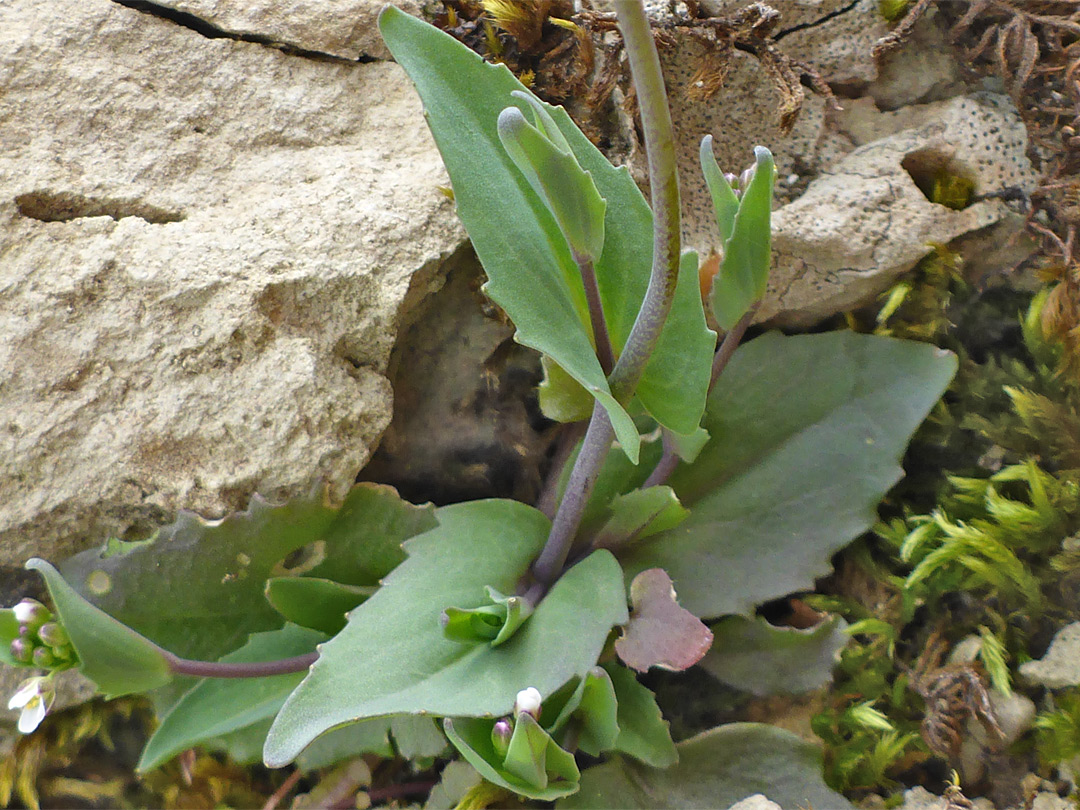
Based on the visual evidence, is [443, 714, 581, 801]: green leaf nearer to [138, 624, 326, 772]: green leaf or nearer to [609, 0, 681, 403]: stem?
[138, 624, 326, 772]: green leaf

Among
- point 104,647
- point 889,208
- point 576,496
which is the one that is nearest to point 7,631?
point 104,647

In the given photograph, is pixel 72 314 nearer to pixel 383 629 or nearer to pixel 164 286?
pixel 164 286

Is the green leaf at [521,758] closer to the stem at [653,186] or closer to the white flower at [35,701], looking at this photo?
the stem at [653,186]

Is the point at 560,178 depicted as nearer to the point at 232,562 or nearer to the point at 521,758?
the point at 521,758

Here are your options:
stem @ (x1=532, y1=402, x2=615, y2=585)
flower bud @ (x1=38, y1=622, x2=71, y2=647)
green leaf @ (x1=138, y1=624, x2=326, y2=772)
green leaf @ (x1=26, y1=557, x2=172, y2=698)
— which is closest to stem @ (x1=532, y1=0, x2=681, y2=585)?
stem @ (x1=532, y1=402, x2=615, y2=585)

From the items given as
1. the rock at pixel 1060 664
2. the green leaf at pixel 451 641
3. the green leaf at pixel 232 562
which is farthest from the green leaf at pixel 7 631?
the rock at pixel 1060 664

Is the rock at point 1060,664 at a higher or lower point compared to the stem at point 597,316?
lower

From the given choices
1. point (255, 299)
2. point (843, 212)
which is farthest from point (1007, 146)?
point (255, 299)
